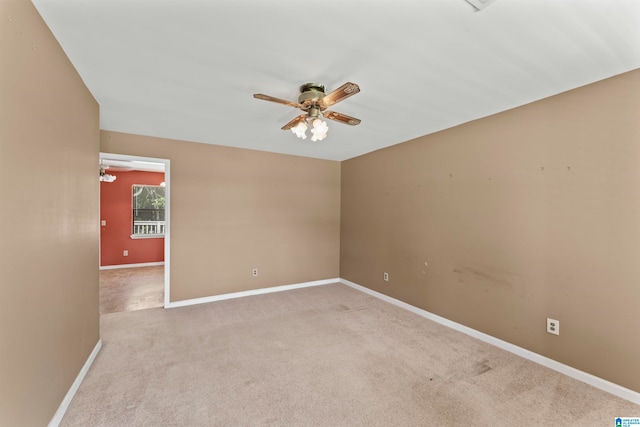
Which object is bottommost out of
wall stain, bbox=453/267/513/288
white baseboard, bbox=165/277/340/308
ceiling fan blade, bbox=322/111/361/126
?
white baseboard, bbox=165/277/340/308

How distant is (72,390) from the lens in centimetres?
189

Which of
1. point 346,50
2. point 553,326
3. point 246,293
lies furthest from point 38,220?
point 553,326

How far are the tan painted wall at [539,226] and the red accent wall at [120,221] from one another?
6.21 meters

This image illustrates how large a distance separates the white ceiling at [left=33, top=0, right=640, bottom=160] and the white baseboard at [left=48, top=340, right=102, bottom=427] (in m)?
2.30

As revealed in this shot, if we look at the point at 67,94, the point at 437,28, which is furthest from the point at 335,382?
the point at 67,94

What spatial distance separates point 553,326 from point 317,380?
2098 millimetres

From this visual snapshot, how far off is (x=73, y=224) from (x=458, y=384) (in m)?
3.15

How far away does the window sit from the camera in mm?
6543

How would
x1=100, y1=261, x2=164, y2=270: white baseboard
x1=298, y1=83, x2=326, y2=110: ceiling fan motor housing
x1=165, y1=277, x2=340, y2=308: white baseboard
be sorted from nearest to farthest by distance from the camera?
x1=298, y1=83, x2=326, y2=110: ceiling fan motor housing
x1=165, y1=277, x2=340, y2=308: white baseboard
x1=100, y1=261, x2=164, y2=270: white baseboard

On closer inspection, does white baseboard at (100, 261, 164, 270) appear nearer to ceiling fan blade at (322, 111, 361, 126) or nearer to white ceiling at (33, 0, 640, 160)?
white ceiling at (33, 0, 640, 160)

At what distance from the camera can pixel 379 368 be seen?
229 centimetres

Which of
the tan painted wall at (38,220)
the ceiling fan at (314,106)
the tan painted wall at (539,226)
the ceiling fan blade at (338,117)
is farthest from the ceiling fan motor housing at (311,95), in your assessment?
the tan painted wall at (539,226)

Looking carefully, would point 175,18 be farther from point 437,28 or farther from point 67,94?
point 437,28

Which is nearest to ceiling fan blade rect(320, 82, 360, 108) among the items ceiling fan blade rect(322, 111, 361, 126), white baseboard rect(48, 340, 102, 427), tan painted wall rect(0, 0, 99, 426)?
ceiling fan blade rect(322, 111, 361, 126)
